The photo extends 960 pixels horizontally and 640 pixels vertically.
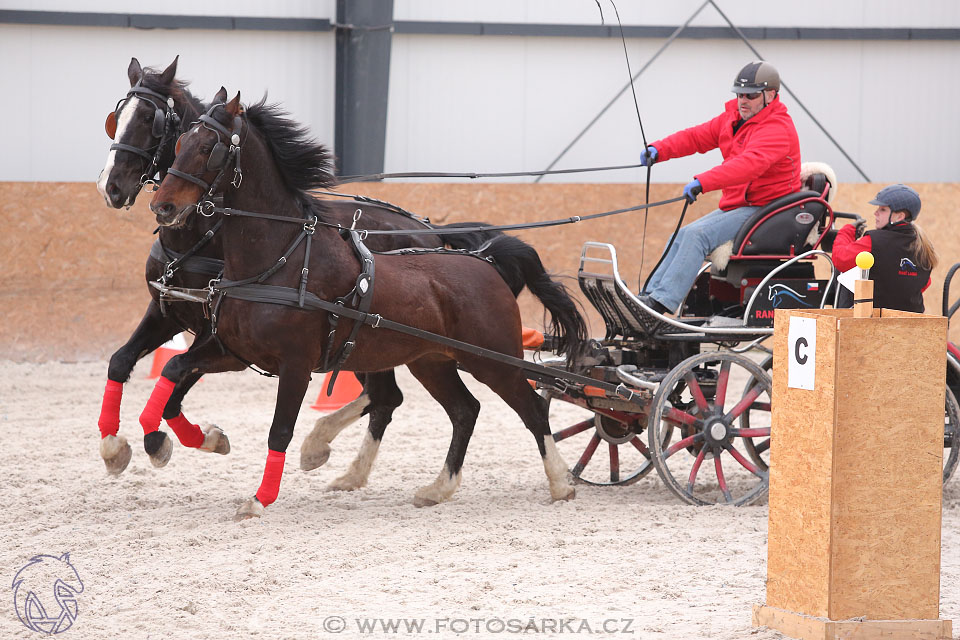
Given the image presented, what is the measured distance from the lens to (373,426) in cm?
→ 632

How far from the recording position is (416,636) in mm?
3738

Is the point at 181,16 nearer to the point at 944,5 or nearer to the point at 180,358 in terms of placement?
the point at 180,358

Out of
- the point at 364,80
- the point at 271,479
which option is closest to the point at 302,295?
the point at 271,479

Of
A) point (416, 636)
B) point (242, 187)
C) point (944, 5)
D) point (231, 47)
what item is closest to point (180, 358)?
point (242, 187)

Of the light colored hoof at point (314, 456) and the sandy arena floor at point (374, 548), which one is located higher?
the light colored hoof at point (314, 456)

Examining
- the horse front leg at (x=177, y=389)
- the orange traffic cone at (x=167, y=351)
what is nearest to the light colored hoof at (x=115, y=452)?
the horse front leg at (x=177, y=389)

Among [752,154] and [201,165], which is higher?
[752,154]

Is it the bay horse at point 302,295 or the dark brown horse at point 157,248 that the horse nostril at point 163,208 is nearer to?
the bay horse at point 302,295

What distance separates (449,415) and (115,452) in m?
1.76

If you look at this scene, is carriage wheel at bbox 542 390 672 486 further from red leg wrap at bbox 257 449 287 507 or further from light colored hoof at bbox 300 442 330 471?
red leg wrap at bbox 257 449 287 507

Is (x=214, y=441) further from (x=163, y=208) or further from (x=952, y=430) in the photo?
(x=952, y=430)

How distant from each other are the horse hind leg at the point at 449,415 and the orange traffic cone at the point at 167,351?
312 cm

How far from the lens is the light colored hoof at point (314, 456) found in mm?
6229

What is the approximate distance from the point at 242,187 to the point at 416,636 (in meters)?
2.50
